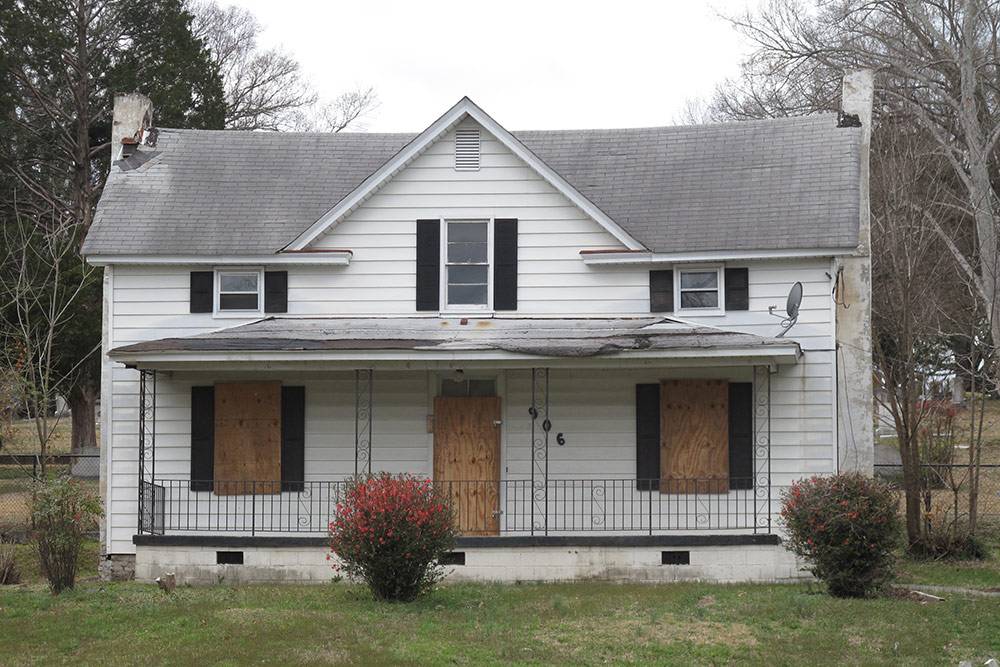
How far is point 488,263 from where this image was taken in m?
18.9

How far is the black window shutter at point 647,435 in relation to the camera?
1831cm

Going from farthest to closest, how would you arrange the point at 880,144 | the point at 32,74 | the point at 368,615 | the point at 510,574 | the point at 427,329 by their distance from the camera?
1. the point at 32,74
2. the point at 880,144
3. the point at 427,329
4. the point at 510,574
5. the point at 368,615

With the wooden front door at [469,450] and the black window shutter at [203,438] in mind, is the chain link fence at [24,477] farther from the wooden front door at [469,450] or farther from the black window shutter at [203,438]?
the wooden front door at [469,450]

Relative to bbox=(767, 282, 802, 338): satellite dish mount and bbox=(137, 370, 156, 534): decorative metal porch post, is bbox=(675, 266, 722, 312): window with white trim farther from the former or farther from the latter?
bbox=(137, 370, 156, 534): decorative metal porch post

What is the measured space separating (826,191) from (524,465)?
6135 mm

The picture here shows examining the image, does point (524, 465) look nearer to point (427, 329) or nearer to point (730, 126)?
point (427, 329)

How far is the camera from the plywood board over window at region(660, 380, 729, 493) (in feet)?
59.6

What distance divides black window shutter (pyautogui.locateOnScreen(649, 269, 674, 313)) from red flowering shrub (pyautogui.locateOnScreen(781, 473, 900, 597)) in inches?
183

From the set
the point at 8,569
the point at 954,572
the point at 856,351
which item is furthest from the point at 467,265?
the point at 954,572

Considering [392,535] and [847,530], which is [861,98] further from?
[392,535]

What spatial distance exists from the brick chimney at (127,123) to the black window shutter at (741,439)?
34.9 ft

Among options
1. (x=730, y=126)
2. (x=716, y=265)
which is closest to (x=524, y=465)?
(x=716, y=265)

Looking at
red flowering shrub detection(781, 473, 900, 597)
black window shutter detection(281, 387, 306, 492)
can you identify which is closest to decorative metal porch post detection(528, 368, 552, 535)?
black window shutter detection(281, 387, 306, 492)

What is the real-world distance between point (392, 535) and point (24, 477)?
17441mm
